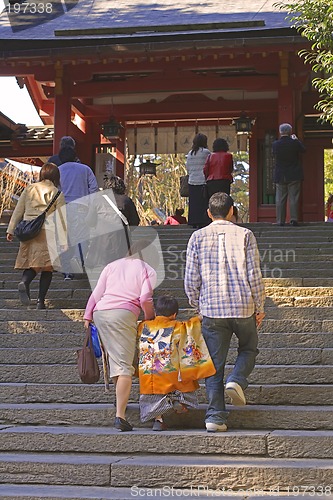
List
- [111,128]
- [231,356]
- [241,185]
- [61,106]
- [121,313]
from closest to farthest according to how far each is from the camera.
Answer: [121,313] < [231,356] < [61,106] < [111,128] < [241,185]

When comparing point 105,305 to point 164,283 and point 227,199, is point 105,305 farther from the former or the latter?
point 164,283

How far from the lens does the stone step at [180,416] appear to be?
5617 mm

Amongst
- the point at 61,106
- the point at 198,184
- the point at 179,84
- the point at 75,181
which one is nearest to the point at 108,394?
the point at 75,181

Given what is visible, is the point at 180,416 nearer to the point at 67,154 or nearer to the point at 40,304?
the point at 40,304

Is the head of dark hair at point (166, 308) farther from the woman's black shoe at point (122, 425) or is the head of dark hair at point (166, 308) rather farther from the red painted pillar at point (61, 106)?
the red painted pillar at point (61, 106)

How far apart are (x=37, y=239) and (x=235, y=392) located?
342cm

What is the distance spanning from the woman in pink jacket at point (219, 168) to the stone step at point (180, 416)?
5.72 metres

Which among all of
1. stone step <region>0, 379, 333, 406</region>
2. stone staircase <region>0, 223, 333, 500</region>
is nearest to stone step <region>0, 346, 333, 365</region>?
stone staircase <region>0, 223, 333, 500</region>

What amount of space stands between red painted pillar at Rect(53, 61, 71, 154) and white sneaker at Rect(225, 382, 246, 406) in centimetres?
1032

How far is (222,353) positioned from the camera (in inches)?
221

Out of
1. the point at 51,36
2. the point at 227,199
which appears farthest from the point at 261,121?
the point at 227,199

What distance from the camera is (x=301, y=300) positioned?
8.04m

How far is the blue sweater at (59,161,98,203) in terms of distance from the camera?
944cm

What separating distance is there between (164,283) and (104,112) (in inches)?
378
